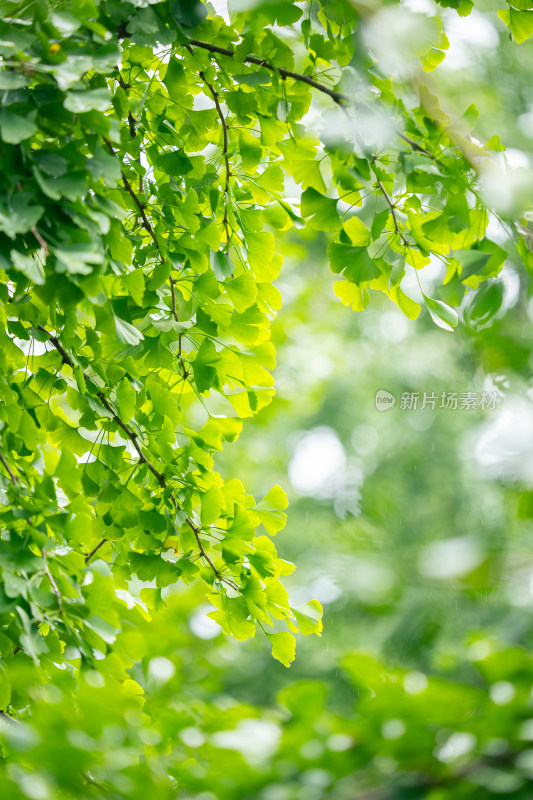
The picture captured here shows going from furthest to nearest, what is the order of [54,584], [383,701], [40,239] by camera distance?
1. [54,584]
2. [40,239]
3. [383,701]

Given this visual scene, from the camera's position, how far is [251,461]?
390 centimetres

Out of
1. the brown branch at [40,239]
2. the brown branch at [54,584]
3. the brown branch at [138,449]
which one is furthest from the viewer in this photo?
the brown branch at [138,449]

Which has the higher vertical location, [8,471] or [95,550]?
[8,471]

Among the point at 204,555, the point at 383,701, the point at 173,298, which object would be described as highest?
the point at 173,298

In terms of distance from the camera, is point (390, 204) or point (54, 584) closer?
point (54, 584)

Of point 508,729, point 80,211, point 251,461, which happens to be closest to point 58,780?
point 508,729

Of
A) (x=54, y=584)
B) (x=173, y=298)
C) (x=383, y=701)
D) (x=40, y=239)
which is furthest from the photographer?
(x=173, y=298)

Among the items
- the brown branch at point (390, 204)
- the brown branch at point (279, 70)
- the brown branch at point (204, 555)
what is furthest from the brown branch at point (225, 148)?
the brown branch at point (204, 555)

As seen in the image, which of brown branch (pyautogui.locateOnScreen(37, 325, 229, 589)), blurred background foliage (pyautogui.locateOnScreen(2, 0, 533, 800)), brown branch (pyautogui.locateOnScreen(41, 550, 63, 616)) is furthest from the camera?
brown branch (pyautogui.locateOnScreen(37, 325, 229, 589))

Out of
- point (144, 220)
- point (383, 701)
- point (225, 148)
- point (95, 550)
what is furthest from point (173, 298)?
point (383, 701)

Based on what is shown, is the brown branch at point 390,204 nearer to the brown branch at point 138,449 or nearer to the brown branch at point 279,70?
the brown branch at point 279,70

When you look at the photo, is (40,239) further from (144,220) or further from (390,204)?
(390,204)

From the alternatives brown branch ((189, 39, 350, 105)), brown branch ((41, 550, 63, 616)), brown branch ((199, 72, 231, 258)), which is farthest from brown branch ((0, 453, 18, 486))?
brown branch ((189, 39, 350, 105))

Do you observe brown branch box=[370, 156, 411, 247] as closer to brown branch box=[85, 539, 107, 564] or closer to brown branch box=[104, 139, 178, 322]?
brown branch box=[104, 139, 178, 322]
